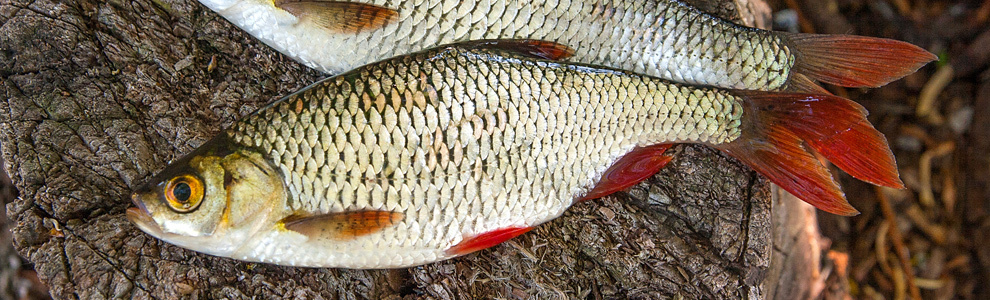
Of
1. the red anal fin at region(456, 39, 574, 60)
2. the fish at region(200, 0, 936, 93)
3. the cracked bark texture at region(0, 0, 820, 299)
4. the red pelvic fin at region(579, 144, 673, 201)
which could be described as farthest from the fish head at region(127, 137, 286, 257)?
the red pelvic fin at region(579, 144, 673, 201)

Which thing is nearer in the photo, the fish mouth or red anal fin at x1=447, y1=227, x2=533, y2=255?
the fish mouth

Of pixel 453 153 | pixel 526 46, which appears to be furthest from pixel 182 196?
pixel 526 46

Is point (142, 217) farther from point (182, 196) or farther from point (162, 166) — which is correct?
point (162, 166)

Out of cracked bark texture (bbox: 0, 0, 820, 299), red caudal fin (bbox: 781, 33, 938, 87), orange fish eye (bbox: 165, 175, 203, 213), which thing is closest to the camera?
orange fish eye (bbox: 165, 175, 203, 213)

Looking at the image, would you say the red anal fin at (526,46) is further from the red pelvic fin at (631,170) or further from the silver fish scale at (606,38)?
the red pelvic fin at (631,170)

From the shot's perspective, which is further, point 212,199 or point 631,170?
point 631,170

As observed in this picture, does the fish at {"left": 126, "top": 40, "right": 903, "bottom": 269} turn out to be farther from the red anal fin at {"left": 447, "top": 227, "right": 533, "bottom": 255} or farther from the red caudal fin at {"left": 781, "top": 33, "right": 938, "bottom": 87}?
the red caudal fin at {"left": 781, "top": 33, "right": 938, "bottom": 87}

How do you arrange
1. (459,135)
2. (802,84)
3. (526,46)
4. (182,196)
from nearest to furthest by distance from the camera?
(182,196) < (459,135) < (526,46) < (802,84)
